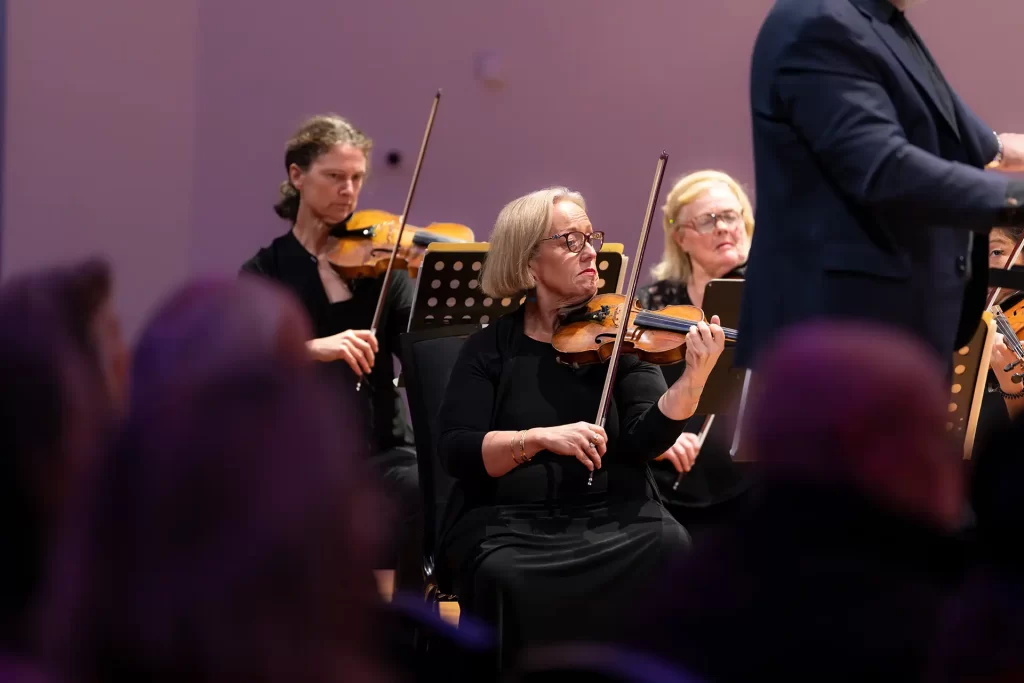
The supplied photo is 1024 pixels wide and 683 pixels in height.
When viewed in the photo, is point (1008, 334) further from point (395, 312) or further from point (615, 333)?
point (395, 312)

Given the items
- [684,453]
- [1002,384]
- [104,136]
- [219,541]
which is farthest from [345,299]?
[219,541]

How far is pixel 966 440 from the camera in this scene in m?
2.33

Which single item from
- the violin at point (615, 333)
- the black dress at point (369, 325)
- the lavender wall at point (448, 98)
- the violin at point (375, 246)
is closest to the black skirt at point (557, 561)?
the violin at point (615, 333)

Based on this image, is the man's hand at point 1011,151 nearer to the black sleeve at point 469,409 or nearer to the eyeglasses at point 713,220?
the black sleeve at point 469,409

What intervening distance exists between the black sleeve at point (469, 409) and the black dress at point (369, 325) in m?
0.77

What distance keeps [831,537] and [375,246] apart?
274cm

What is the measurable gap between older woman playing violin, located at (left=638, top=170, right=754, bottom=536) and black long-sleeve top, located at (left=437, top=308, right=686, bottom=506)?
0.49m

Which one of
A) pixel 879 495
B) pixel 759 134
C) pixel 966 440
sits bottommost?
pixel 966 440

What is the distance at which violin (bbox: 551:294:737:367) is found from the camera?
2402 mm

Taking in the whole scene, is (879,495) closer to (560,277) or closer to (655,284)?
(560,277)

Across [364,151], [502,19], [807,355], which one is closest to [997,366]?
[364,151]

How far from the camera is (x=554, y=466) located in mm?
2350

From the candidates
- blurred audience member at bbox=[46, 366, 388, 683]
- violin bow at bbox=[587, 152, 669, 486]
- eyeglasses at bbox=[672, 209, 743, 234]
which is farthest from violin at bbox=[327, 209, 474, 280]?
blurred audience member at bbox=[46, 366, 388, 683]

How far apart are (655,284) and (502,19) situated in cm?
159
